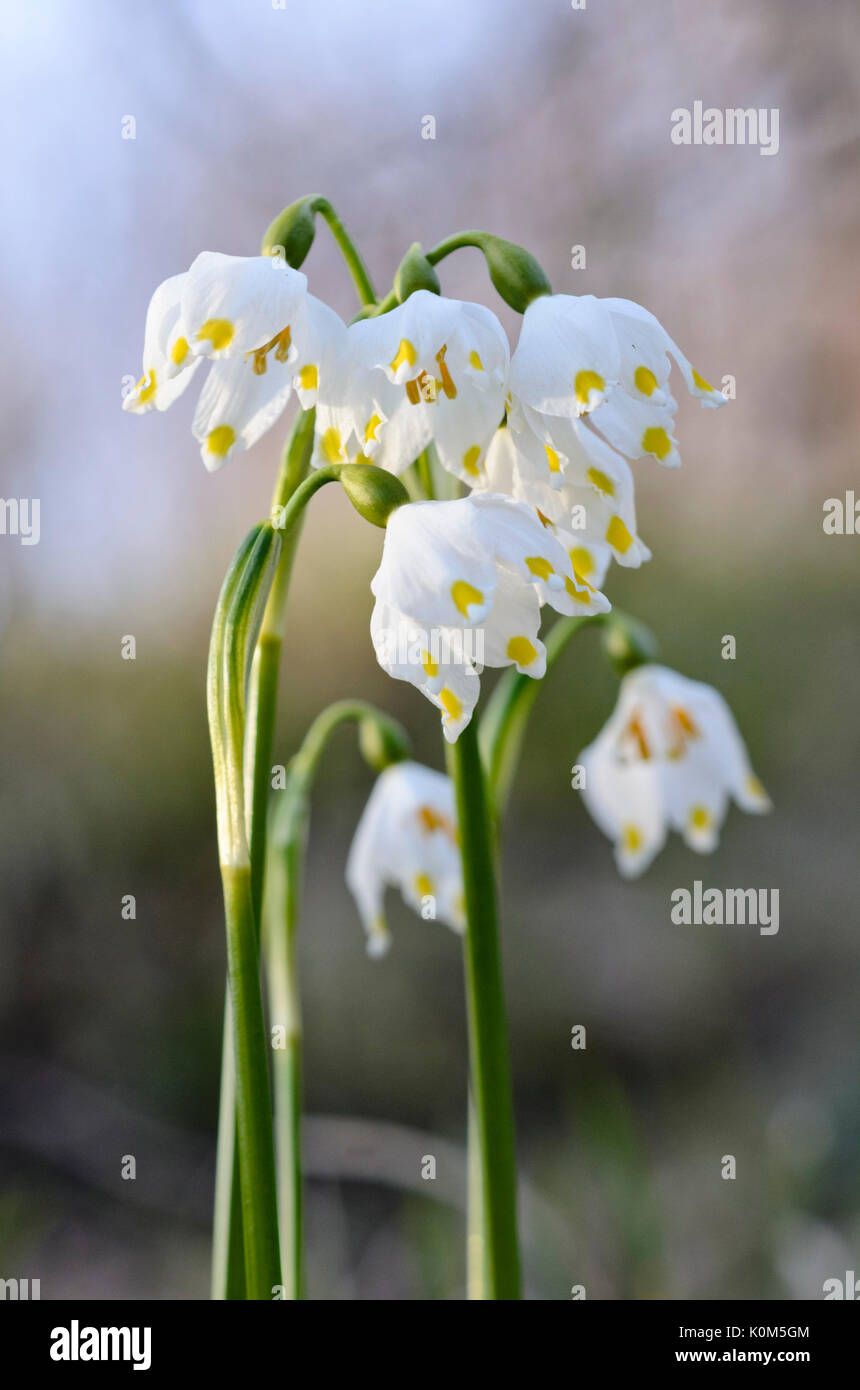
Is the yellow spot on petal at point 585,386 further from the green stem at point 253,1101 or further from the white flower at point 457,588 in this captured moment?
the green stem at point 253,1101

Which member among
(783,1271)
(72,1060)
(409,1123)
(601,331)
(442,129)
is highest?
(442,129)

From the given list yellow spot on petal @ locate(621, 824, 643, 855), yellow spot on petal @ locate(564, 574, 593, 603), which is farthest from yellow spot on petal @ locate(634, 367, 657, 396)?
yellow spot on petal @ locate(621, 824, 643, 855)

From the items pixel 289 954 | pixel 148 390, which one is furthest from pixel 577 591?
pixel 289 954

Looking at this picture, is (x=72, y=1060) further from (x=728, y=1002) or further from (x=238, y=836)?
(x=238, y=836)

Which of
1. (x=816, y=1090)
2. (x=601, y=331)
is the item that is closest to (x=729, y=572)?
(x=816, y=1090)

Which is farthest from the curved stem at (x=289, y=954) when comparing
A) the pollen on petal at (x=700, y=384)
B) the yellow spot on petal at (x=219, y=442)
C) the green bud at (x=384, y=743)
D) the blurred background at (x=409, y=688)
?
the blurred background at (x=409, y=688)

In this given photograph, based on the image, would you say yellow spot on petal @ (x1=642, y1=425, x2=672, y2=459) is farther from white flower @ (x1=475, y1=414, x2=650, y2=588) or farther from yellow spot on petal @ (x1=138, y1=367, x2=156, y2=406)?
yellow spot on petal @ (x1=138, y1=367, x2=156, y2=406)

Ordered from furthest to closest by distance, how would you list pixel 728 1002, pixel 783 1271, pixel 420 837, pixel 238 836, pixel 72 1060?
pixel 728 1002
pixel 72 1060
pixel 783 1271
pixel 420 837
pixel 238 836
